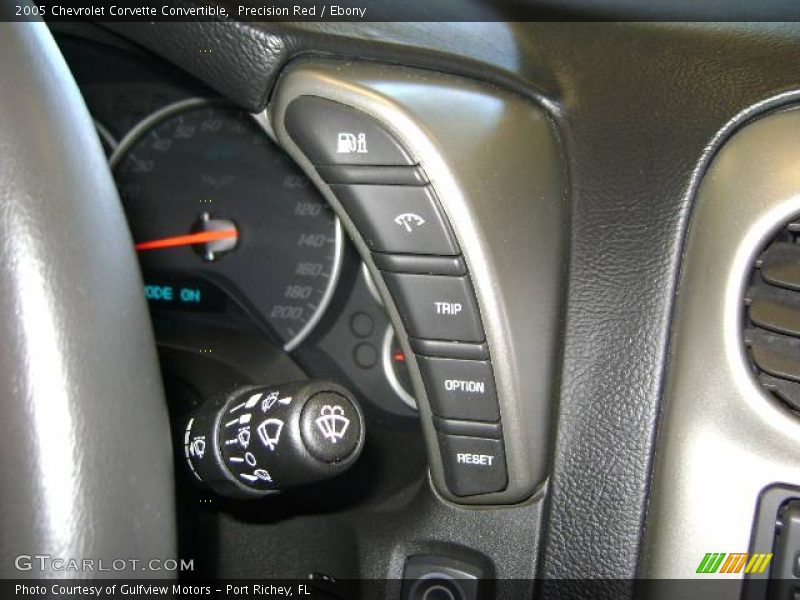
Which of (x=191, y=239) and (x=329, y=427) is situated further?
(x=191, y=239)

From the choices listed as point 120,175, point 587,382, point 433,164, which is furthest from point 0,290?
point 120,175

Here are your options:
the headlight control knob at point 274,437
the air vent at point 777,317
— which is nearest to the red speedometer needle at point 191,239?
the headlight control knob at point 274,437

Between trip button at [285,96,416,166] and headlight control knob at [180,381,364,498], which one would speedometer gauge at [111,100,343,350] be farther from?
headlight control knob at [180,381,364,498]

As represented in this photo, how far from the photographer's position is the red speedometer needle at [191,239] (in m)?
1.48

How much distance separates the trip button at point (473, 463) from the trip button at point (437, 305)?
10 centimetres

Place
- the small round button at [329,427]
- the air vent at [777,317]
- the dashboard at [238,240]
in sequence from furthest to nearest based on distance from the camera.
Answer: the dashboard at [238,240], the air vent at [777,317], the small round button at [329,427]

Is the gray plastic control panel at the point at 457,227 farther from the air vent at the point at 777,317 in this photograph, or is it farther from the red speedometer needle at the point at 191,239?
the red speedometer needle at the point at 191,239

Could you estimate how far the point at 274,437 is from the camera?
735mm

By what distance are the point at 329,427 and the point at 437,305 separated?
273mm

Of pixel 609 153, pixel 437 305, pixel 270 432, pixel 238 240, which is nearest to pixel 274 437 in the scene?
pixel 270 432

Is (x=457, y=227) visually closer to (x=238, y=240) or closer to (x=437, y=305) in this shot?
(x=437, y=305)

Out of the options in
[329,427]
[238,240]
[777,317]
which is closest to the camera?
[329,427]

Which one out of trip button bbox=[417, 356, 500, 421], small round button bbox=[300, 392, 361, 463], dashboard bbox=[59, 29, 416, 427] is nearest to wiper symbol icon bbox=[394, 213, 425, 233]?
trip button bbox=[417, 356, 500, 421]

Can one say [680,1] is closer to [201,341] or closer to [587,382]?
[587,382]
